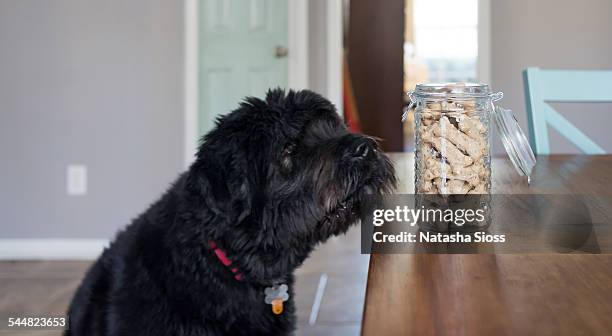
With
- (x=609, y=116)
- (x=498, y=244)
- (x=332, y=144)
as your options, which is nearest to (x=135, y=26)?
(x=609, y=116)

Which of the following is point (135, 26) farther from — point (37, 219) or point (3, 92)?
point (37, 219)

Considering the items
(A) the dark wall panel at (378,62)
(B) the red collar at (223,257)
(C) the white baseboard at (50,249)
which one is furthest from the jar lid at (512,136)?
(A) the dark wall panel at (378,62)

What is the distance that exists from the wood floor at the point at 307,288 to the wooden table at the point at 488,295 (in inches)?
75.1

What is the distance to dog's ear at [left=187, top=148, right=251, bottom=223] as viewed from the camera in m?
1.27

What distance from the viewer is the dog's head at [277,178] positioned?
3.99ft

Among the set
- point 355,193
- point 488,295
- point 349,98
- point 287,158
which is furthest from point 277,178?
point 349,98

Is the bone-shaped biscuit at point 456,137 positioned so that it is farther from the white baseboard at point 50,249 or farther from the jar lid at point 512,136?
the white baseboard at point 50,249

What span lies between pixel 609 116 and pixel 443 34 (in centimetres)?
673

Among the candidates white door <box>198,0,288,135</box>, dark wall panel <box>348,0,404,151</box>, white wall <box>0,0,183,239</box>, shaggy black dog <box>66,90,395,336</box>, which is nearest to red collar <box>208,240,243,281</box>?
shaggy black dog <box>66,90,395,336</box>

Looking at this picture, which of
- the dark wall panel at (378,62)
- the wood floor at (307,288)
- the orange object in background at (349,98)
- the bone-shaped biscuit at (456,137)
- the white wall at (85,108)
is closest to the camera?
the bone-shaped biscuit at (456,137)

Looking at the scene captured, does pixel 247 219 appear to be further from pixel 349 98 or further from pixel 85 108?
pixel 349 98

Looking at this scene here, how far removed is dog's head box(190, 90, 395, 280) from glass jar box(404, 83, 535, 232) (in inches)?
6.1

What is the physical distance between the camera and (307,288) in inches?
132

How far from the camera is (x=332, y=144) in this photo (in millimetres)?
1243
